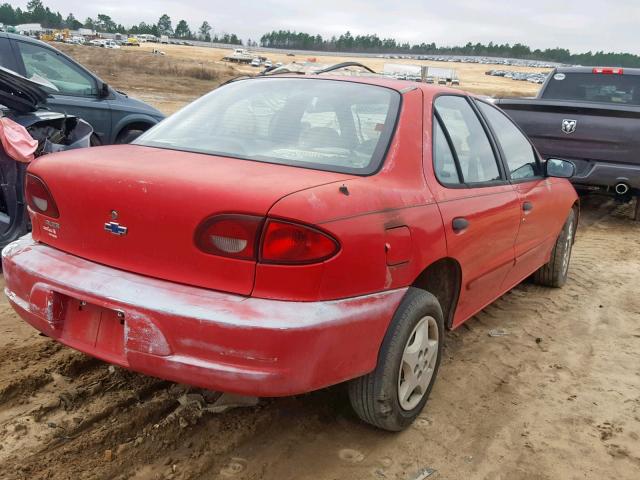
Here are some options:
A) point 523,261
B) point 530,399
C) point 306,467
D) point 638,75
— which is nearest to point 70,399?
point 306,467

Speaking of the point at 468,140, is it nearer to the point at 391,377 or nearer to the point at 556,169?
the point at 556,169

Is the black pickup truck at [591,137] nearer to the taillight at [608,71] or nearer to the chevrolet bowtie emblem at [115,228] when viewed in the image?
the taillight at [608,71]

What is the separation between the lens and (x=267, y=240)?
7.61ft

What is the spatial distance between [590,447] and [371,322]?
4.39 feet

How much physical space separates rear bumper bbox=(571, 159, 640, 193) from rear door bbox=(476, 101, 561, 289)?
10.9ft

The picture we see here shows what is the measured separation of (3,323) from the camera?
13.1 ft

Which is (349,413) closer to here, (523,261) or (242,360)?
(242,360)

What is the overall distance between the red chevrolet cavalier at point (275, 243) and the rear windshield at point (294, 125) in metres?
0.01

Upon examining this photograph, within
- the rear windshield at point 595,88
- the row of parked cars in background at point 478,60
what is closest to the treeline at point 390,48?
the row of parked cars in background at point 478,60

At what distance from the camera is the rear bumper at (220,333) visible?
2.28 metres

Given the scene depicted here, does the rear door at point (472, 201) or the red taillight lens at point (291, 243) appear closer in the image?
the red taillight lens at point (291, 243)

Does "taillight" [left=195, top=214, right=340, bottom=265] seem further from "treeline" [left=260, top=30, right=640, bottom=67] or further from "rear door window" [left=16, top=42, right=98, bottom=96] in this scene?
"treeline" [left=260, top=30, right=640, bottom=67]

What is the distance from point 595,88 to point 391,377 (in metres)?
8.06

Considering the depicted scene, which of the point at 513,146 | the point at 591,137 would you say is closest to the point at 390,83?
the point at 513,146
